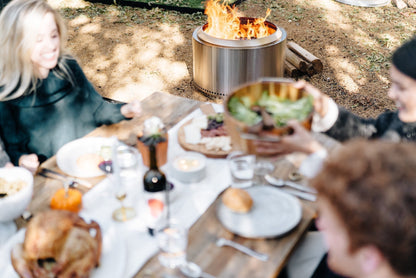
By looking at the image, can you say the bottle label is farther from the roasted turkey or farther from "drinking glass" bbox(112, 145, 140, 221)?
the roasted turkey

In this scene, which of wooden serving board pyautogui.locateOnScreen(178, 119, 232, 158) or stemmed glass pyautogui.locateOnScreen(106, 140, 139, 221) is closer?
stemmed glass pyautogui.locateOnScreen(106, 140, 139, 221)

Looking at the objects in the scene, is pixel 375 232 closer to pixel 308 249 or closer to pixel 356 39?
pixel 308 249

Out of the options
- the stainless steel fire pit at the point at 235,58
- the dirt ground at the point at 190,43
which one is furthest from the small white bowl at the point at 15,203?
the dirt ground at the point at 190,43

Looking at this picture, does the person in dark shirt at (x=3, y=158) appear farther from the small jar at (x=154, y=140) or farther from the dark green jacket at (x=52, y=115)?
the small jar at (x=154, y=140)

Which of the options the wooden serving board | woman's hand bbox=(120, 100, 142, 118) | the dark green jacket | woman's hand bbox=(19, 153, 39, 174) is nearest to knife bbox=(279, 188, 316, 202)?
the wooden serving board

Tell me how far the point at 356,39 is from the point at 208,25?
3.00m

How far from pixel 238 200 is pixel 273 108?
46cm

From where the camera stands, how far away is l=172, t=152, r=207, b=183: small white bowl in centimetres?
212

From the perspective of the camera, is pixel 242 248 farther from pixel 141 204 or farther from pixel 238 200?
pixel 141 204

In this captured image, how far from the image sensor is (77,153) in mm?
2355

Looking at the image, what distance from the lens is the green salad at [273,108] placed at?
170 cm

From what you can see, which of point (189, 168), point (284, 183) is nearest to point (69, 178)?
point (189, 168)

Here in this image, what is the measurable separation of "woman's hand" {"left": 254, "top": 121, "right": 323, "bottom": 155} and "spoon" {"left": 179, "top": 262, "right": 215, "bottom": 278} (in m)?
0.52

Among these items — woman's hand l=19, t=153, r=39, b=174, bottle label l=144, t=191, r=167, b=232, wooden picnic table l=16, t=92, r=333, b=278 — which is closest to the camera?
wooden picnic table l=16, t=92, r=333, b=278
